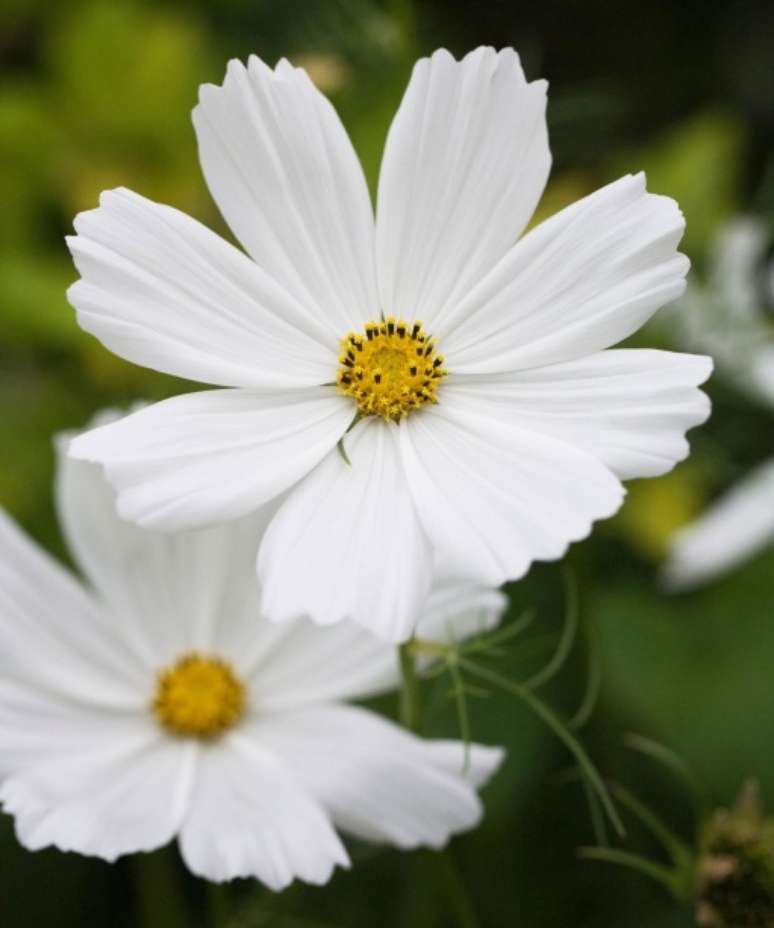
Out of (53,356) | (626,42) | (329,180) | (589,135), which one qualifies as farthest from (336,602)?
(626,42)

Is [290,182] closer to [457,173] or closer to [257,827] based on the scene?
[457,173]

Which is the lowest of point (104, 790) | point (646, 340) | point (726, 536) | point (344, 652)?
point (104, 790)

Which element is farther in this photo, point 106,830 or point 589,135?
point 589,135

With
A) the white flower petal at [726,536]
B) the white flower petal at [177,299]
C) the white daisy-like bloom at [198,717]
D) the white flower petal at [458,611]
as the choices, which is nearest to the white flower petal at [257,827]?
the white daisy-like bloom at [198,717]

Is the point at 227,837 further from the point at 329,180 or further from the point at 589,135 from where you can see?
the point at 589,135

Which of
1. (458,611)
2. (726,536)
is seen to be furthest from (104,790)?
(726,536)

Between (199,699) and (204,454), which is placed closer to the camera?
(204,454)

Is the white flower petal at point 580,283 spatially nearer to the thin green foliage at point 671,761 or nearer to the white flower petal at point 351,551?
the white flower petal at point 351,551
